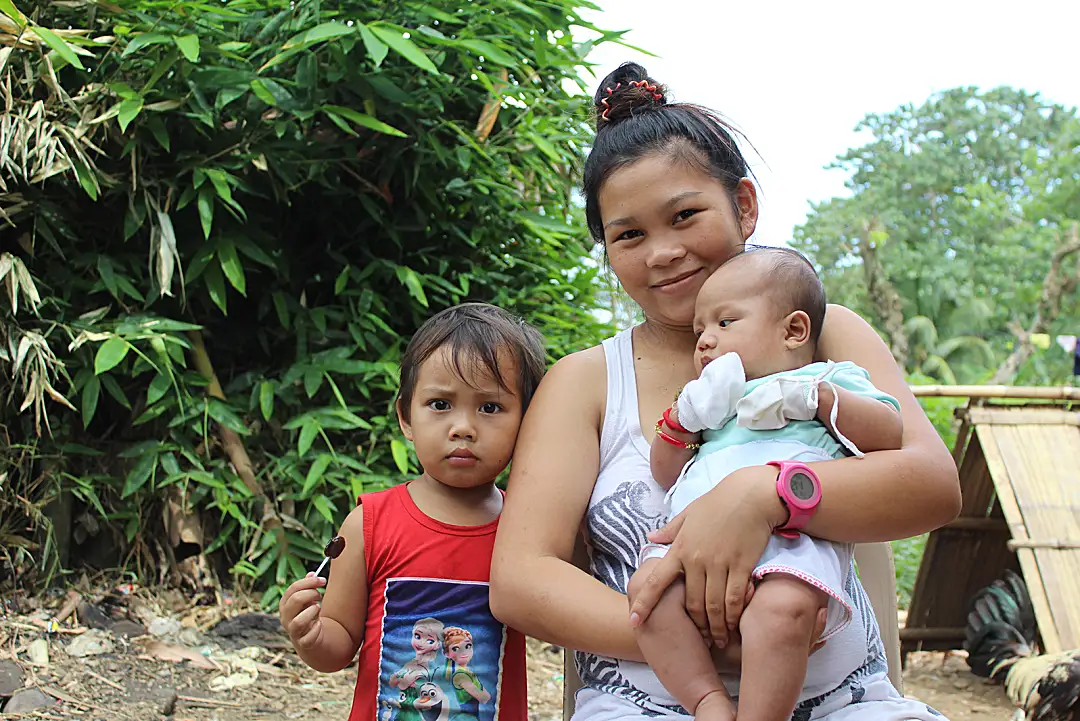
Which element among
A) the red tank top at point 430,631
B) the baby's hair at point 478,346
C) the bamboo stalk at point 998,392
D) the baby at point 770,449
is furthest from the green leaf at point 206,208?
the bamboo stalk at point 998,392

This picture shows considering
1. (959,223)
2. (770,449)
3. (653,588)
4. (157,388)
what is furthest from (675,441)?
(959,223)

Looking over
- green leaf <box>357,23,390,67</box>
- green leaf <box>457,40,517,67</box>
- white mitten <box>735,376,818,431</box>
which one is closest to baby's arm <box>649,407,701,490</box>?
white mitten <box>735,376,818,431</box>

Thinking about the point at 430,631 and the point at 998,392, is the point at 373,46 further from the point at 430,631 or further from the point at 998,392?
the point at 998,392

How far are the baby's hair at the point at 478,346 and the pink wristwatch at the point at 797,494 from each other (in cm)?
57

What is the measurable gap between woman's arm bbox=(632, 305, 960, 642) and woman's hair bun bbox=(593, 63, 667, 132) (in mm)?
801

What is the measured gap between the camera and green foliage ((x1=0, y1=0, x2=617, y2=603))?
304 centimetres

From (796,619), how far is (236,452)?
99.8 inches

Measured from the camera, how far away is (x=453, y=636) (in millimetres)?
1775

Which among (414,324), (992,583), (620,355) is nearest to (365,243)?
(414,324)

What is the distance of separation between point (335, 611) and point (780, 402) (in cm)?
88

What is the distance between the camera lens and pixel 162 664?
124 inches

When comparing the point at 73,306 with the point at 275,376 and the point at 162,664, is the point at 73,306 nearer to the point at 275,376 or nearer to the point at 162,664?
the point at 275,376

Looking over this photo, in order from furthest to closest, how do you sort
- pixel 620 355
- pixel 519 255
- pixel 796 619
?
1. pixel 519 255
2. pixel 620 355
3. pixel 796 619

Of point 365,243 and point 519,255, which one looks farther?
point 519,255
